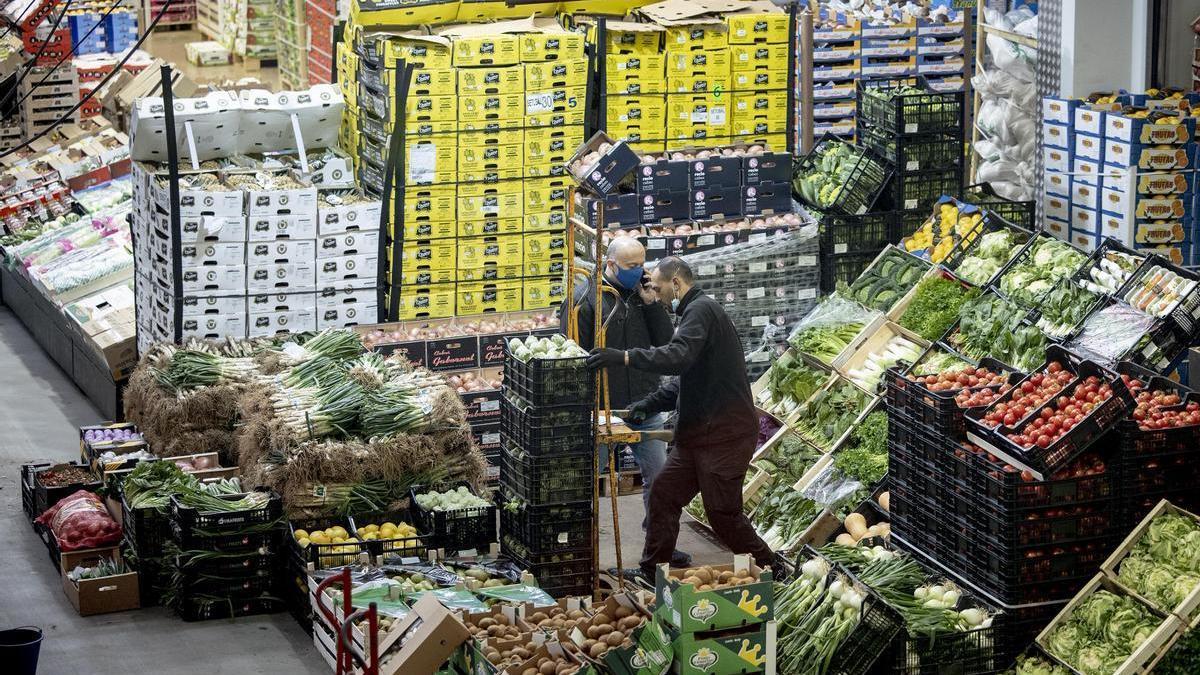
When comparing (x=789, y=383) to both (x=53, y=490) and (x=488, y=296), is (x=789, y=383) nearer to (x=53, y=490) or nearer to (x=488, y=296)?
(x=488, y=296)

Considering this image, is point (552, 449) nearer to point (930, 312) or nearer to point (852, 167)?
point (930, 312)

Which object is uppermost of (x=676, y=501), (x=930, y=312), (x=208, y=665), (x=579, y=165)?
(x=579, y=165)

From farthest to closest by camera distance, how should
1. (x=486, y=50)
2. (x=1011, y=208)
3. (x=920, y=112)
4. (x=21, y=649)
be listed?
(x=486, y=50) → (x=920, y=112) → (x=1011, y=208) → (x=21, y=649)

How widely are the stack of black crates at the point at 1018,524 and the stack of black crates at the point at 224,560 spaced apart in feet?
12.4

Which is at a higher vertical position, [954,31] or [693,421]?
[954,31]

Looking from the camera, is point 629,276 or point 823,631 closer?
point 823,631

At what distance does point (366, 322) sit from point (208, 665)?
4397mm

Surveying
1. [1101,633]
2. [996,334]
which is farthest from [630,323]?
[1101,633]

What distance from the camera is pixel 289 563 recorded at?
32.9ft

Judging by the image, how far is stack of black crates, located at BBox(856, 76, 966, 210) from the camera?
12578 millimetres

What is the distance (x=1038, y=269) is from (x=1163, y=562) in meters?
3.42

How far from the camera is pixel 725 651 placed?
7578 millimetres

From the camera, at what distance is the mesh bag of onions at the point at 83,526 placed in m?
10.4

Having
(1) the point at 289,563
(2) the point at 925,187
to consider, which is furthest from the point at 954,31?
(1) the point at 289,563
